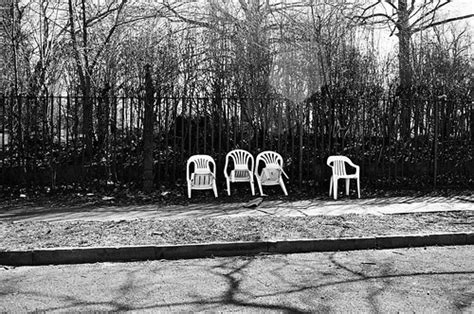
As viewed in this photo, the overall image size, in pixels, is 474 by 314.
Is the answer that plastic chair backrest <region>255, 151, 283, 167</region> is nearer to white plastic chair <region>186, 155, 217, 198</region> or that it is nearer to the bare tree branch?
white plastic chair <region>186, 155, 217, 198</region>

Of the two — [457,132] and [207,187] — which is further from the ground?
[457,132]

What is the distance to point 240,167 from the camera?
991 centimetres

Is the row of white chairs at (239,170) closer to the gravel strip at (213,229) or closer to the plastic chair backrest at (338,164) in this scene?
the plastic chair backrest at (338,164)

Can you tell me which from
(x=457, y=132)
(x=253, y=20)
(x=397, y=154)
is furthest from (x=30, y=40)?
(x=457, y=132)

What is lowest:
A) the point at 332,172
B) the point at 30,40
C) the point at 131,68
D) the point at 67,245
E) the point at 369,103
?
the point at 67,245

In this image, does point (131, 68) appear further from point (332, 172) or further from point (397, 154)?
point (397, 154)

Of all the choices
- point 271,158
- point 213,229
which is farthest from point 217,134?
point 213,229

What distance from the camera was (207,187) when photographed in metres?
9.63

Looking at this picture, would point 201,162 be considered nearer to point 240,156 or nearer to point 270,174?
point 240,156

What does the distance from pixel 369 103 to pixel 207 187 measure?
14.4ft

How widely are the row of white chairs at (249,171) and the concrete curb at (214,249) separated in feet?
11.7

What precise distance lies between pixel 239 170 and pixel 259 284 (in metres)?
5.46

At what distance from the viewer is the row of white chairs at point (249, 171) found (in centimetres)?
963

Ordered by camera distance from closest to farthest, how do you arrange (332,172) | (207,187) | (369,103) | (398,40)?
(207,187), (332,172), (369,103), (398,40)
